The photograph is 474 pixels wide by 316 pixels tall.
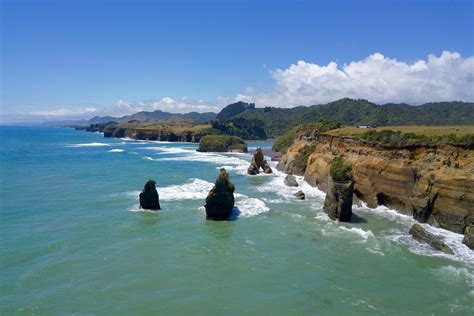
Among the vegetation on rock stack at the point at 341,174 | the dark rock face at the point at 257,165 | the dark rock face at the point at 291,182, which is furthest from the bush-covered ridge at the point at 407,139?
the dark rock face at the point at 257,165

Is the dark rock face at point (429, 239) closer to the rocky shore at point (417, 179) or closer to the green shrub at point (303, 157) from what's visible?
the rocky shore at point (417, 179)

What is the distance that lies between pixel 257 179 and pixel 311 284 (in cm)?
3918

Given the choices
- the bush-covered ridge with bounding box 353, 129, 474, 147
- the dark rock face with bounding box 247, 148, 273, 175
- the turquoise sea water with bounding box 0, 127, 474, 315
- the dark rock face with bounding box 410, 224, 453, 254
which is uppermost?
the bush-covered ridge with bounding box 353, 129, 474, 147

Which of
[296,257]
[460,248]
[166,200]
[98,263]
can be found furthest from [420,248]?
[166,200]

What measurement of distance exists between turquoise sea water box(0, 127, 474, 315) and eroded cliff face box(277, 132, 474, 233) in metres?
2.03

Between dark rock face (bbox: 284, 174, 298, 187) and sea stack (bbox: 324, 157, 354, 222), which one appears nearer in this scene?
sea stack (bbox: 324, 157, 354, 222)

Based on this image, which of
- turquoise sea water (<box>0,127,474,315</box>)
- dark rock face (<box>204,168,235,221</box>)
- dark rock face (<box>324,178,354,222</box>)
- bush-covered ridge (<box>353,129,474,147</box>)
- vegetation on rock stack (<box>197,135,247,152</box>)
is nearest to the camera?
turquoise sea water (<box>0,127,474,315</box>)

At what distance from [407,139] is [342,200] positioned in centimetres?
1150

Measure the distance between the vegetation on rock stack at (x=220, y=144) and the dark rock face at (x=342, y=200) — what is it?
86.8 metres

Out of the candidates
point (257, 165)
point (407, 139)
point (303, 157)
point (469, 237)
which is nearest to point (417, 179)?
point (407, 139)

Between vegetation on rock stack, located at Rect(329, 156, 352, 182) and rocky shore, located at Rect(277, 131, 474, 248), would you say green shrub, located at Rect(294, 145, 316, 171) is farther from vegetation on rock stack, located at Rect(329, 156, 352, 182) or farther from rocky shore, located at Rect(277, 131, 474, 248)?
vegetation on rock stack, located at Rect(329, 156, 352, 182)

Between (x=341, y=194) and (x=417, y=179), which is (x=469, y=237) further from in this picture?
(x=341, y=194)

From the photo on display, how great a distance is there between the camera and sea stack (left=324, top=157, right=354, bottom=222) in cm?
3644

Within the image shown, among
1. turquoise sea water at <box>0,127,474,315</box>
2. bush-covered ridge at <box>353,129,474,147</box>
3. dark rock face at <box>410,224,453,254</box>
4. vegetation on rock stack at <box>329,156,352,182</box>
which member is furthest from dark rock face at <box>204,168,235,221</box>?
bush-covered ridge at <box>353,129,474,147</box>
